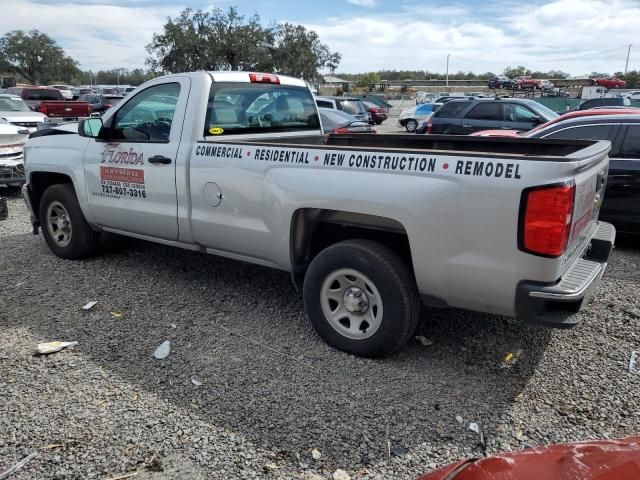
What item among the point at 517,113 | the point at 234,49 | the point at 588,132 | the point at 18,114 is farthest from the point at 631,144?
the point at 234,49

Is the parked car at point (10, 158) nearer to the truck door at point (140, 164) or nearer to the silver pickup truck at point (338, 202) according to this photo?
the silver pickup truck at point (338, 202)

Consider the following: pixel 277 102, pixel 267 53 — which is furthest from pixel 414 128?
pixel 277 102

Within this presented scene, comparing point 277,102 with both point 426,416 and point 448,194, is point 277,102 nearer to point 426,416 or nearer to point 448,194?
point 448,194

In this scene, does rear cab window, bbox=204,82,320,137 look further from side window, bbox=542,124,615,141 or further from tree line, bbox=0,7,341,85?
tree line, bbox=0,7,341,85

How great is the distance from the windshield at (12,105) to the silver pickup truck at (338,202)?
1012cm

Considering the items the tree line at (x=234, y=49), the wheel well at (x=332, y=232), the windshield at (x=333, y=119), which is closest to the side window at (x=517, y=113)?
the windshield at (x=333, y=119)

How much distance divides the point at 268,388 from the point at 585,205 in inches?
89.6

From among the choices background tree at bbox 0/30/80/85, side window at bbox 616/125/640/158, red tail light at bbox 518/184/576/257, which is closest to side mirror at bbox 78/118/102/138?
red tail light at bbox 518/184/576/257

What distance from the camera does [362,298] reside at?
3.63 meters

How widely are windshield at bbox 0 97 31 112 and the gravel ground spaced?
11.3 metres

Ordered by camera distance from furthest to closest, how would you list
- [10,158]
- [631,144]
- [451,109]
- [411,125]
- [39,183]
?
[411,125] < [451,109] < [10,158] < [631,144] < [39,183]

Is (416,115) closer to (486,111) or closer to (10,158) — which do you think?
(486,111)

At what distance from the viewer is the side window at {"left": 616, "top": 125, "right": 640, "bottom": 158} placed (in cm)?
634

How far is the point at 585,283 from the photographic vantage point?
3.09m
